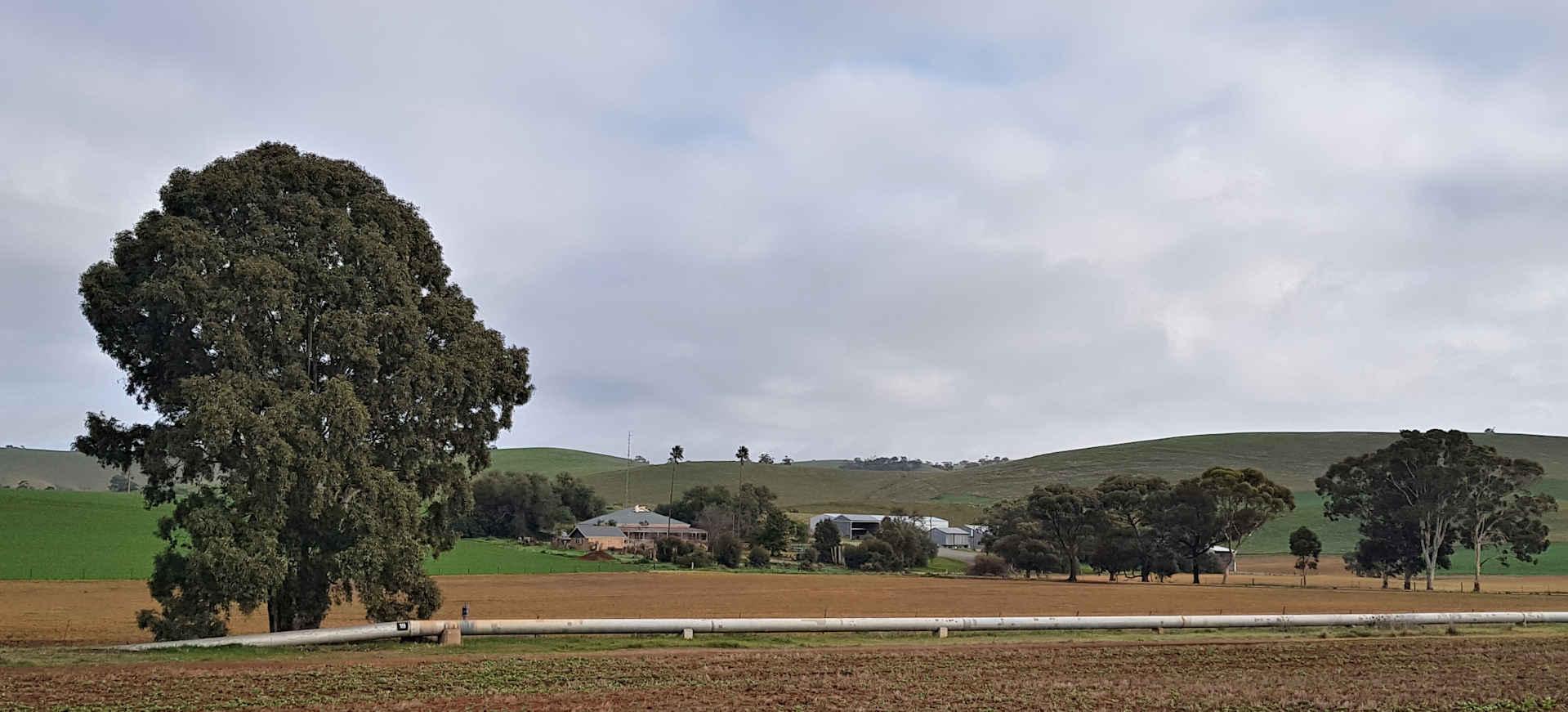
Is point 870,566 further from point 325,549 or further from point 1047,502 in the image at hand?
point 325,549

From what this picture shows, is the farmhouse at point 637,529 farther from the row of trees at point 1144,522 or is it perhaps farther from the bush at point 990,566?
the row of trees at point 1144,522

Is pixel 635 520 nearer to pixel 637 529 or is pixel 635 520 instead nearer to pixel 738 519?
pixel 637 529

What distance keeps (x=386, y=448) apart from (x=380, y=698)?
40.1ft

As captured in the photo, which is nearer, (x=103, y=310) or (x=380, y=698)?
(x=380, y=698)

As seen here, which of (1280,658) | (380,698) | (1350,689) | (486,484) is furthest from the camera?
(486,484)

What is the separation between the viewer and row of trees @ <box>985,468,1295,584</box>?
9688 centimetres

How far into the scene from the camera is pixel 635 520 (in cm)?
15412

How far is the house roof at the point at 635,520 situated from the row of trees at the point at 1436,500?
79672 mm

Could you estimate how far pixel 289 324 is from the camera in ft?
99.4

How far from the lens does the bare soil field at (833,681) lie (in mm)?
21219

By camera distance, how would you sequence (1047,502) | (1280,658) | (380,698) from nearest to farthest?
(380,698) → (1280,658) → (1047,502)

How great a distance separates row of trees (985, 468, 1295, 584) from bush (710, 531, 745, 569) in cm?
2554

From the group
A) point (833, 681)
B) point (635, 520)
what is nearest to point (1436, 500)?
point (833, 681)

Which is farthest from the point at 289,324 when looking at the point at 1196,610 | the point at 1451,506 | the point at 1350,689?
the point at 1451,506
